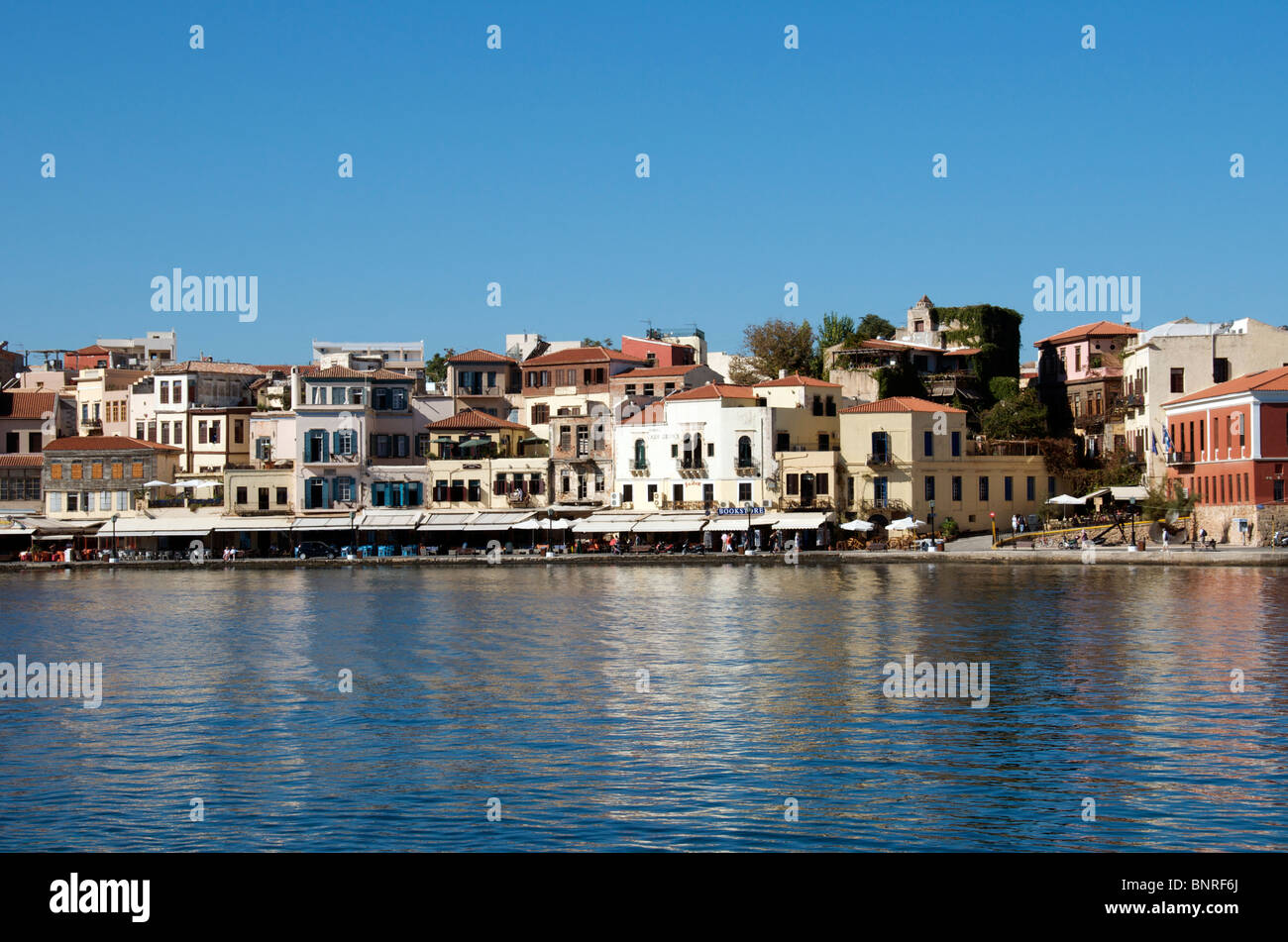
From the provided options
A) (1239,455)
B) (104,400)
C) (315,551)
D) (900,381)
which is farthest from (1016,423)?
(104,400)

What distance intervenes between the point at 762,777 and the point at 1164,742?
22.9 feet

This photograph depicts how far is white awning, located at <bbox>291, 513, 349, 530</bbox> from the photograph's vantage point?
241ft

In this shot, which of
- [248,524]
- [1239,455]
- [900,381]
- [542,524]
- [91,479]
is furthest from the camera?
[91,479]

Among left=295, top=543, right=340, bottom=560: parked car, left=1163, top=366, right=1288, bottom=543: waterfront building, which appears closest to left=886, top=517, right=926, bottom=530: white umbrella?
left=1163, top=366, right=1288, bottom=543: waterfront building

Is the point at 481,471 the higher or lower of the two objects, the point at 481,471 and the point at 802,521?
the higher

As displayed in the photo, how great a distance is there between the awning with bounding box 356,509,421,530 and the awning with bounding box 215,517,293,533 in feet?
13.8

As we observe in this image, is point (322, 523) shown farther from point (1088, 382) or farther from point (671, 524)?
point (1088, 382)

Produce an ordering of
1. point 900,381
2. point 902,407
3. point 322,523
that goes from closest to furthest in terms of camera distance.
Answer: point 902,407, point 322,523, point 900,381

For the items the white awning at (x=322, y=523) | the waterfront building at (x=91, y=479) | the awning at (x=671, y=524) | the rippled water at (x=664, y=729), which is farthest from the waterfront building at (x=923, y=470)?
the waterfront building at (x=91, y=479)

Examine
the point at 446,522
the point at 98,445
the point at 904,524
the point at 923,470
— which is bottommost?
the point at 904,524

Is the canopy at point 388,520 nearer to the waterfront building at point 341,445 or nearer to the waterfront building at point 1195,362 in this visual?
the waterfront building at point 341,445

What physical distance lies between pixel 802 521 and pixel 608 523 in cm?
1056

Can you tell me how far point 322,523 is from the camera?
7375cm
